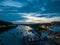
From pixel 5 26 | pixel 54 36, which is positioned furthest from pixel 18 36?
pixel 54 36

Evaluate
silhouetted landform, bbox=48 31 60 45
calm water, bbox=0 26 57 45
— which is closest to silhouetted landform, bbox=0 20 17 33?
calm water, bbox=0 26 57 45

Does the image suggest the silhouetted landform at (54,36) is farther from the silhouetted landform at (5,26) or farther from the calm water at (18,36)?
the silhouetted landform at (5,26)

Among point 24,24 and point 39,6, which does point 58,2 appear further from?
point 24,24

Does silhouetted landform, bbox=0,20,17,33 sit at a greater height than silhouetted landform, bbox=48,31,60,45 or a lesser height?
greater

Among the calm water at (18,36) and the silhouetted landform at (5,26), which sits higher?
the silhouetted landform at (5,26)

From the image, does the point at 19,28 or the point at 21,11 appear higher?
the point at 21,11

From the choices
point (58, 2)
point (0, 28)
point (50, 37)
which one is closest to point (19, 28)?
point (0, 28)

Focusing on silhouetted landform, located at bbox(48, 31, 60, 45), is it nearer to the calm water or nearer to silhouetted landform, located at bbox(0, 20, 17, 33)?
the calm water

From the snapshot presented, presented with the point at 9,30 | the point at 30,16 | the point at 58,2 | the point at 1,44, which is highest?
the point at 58,2


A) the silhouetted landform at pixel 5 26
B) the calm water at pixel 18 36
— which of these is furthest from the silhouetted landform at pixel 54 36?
the silhouetted landform at pixel 5 26

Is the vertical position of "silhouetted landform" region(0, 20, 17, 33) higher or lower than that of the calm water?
higher
